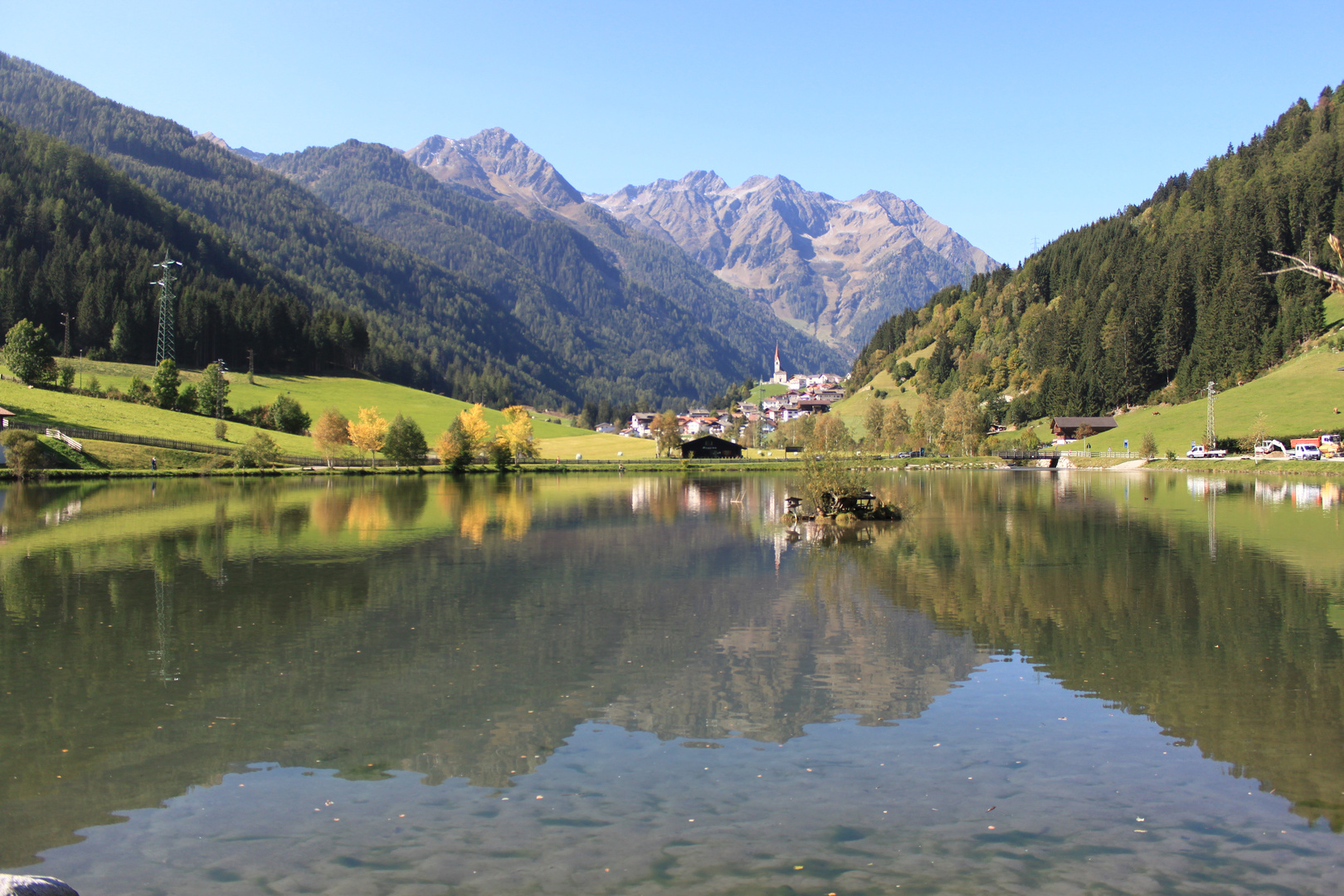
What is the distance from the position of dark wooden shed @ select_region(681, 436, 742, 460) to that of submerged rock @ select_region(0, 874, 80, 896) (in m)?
162

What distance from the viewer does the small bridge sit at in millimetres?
144875

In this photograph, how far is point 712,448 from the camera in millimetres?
173750

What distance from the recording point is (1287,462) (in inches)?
3974

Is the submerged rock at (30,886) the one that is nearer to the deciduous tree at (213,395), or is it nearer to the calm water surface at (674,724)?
the calm water surface at (674,724)

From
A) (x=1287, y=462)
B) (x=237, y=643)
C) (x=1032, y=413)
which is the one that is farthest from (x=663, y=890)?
(x=1032, y=413)

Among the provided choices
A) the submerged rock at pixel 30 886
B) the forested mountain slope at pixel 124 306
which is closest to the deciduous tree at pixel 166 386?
the forested mountain slope at pixel 124 306

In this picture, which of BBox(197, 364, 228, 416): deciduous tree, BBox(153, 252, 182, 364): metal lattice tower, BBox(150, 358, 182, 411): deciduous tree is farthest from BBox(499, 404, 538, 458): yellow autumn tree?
BBox(153, 252, 182, 364): metal lattice tower

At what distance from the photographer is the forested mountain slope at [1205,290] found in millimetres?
148625

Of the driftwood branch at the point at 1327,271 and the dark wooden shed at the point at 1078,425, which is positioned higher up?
the driftwood branch at the point at 1327,271

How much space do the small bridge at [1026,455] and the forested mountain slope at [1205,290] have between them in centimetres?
2700

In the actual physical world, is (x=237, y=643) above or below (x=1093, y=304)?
below

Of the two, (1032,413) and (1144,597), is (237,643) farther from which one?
(1032,413)

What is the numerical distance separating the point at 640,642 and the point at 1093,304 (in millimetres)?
188178

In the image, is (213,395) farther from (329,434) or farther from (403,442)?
(403,442)
